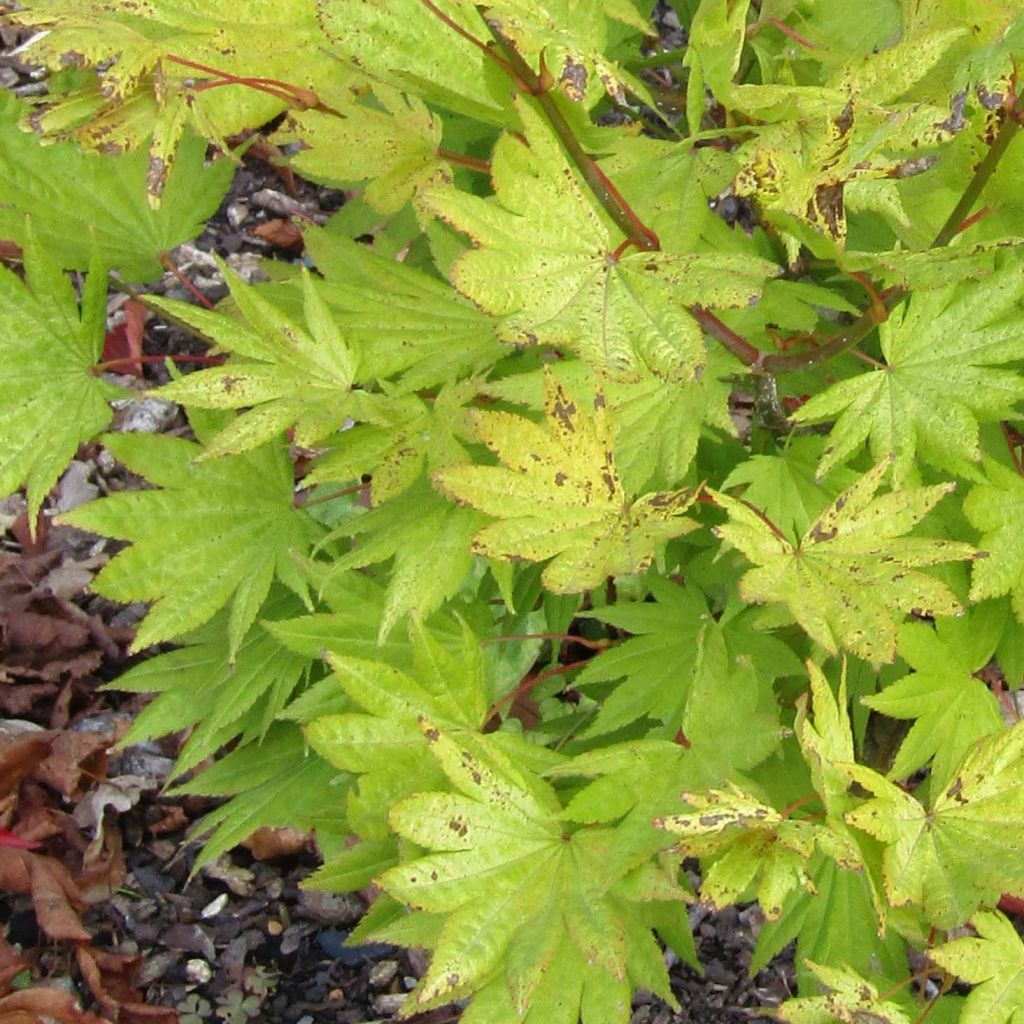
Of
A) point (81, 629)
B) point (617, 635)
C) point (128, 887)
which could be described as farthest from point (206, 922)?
point (617, 635)

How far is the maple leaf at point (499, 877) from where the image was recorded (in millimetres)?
1018

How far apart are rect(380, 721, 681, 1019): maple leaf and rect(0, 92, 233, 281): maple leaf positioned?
81 centimetres

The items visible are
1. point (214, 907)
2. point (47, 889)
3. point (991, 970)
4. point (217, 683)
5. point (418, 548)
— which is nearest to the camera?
point (991, 970)

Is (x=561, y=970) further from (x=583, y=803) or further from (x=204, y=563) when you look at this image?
(x=204, y=563)

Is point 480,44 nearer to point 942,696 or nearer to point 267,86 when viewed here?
point 267,86

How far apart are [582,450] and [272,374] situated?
0.34 metres

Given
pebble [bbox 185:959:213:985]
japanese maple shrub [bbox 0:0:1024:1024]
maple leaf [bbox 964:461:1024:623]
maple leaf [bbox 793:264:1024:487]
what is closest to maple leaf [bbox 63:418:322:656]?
japanese maple shrub [bbox 0:0:1024:1024]

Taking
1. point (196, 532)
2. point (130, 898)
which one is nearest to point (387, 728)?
point (196, 532)

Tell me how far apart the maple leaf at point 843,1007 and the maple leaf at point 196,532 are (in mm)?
664

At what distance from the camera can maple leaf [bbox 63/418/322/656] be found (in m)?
1.33

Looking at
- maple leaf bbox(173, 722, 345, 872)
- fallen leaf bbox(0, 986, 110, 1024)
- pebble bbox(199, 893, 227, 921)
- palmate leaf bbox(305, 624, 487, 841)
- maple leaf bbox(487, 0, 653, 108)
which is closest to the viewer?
maple leaf bbox(487, 0, 653, 108)

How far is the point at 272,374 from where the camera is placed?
1.18 m

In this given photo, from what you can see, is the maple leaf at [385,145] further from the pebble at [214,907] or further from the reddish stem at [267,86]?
the pebble at [214,907]

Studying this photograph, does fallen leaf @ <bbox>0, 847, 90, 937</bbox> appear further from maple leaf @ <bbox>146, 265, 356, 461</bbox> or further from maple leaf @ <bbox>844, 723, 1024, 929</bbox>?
maple leaf @ <bbox>844, 723, 1024, 929</bbox>
